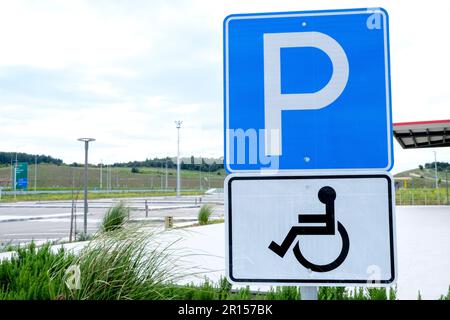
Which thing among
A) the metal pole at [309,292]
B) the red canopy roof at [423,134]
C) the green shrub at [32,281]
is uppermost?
the red canopy roof at [423,134]

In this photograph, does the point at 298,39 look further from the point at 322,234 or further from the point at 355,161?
the point at 322,234

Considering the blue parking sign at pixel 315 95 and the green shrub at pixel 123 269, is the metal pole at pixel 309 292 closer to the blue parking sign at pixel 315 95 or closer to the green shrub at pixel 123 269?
the blue parking sign at pixel 315 95

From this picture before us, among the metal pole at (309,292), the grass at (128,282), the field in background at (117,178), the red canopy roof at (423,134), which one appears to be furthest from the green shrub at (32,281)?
the field in background at (117,178)

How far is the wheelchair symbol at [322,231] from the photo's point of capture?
154 cm

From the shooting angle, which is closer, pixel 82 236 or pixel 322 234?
pixel 322 234

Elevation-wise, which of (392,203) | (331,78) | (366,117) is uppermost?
(331,78)

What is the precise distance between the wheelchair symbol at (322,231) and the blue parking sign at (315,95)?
11cm

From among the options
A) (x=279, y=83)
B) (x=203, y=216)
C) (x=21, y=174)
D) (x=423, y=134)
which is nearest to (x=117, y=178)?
(x=21, y=174)

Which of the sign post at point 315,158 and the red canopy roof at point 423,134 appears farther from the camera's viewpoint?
the red canopy roof at point 423,134

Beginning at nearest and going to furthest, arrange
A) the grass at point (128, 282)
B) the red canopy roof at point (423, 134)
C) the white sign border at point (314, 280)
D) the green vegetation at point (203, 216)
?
the white sign border at point (314, 280) < the grass at point (128, 282) < the green vegetation at point (203, 216) < the red canopy roof at point (423, 134)

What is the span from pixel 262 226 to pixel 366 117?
512 millimetres

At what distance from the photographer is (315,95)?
1586mm
